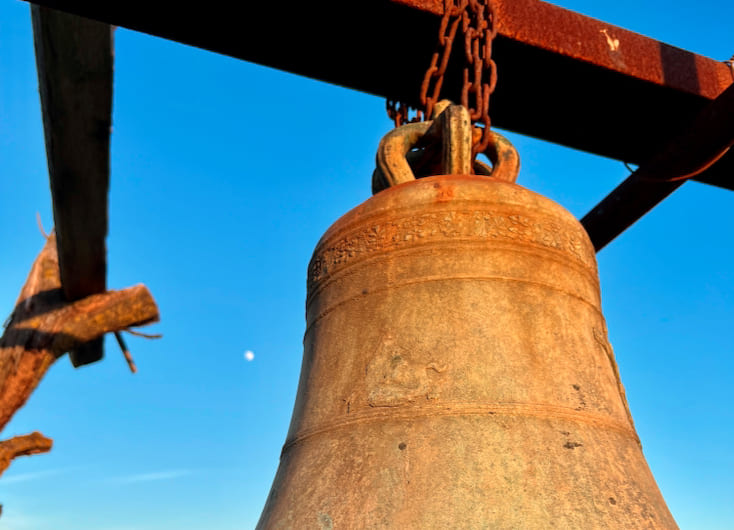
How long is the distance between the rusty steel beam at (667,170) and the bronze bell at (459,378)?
1.13 meters

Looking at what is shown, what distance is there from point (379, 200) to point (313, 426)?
0.58 m

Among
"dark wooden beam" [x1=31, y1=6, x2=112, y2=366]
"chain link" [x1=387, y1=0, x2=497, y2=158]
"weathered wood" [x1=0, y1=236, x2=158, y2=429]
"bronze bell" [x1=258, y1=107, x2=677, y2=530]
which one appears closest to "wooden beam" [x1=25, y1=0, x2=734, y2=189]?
"chain link" [x1=387, y1=0, x2=497, y2=158]

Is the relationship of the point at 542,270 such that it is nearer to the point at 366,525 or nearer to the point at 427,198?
the point at 427,198

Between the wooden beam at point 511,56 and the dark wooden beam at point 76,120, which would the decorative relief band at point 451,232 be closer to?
the wooden beam at point 511,56

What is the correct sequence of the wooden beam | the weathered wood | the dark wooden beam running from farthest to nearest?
1. the weathered wood
2. the dark wooden beam
3. the wooden beam

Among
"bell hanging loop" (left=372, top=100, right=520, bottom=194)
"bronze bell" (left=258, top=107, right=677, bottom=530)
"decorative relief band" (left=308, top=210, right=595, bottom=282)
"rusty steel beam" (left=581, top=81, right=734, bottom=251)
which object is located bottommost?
"bronze bell" (left=258, top=107, right=677, bottom=530)

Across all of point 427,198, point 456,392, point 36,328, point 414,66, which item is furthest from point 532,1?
point 36,328

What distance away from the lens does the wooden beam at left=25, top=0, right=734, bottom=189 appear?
2.20 meters

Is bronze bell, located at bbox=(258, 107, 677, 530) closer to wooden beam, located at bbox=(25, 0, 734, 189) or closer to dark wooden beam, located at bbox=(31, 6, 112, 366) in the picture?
wooden beam, located at bbox=(25, 0, 734, 189)

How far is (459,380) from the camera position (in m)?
1.38

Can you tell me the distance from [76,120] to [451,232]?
1.93m

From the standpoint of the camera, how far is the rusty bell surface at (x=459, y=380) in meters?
1.23

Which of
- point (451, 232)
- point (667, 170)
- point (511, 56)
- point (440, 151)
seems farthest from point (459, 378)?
point (667, 170)

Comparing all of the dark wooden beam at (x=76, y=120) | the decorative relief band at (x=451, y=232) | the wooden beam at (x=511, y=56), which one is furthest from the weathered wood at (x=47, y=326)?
the decorative relief band at (x=451, y=232)
